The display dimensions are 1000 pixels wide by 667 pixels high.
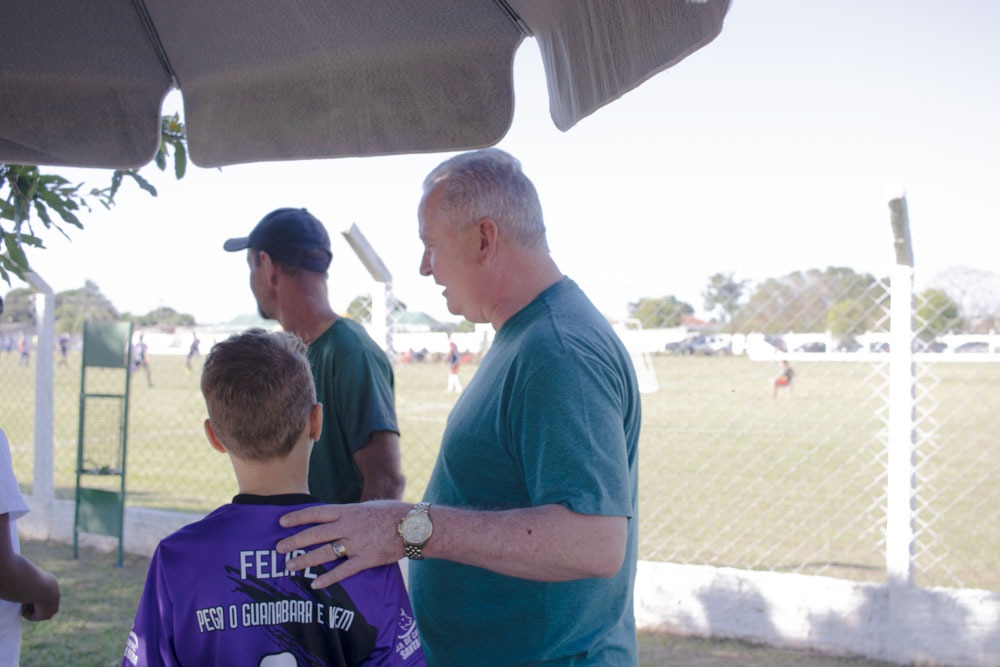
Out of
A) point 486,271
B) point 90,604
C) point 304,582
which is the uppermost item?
point 486,271

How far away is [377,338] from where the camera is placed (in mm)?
6129

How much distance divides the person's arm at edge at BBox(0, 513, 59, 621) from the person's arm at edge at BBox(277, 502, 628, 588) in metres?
1.04

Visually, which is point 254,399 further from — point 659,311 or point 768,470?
point 768,470

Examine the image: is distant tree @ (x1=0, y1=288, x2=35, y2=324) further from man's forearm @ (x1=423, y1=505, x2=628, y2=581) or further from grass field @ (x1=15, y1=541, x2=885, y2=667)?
man's forearm @ (x1=423, y1=505, x2=628, y2=581)

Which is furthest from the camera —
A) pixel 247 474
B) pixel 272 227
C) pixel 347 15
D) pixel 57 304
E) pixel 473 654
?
pixel 57 304

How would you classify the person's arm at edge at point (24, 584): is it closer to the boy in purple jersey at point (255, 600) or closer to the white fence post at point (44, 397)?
the boy in purple jersey at point (255, 600)

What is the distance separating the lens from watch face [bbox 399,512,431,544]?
1.56m

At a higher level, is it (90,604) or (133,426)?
(133,426)

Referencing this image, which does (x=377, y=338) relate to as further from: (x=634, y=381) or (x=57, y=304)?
(x=634, y=381)

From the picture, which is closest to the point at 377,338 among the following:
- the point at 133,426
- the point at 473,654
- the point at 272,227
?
the point at 272,227

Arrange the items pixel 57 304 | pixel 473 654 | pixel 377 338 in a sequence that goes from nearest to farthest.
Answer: pixel 473 654 → pixel 377 338 → pixel 57 304

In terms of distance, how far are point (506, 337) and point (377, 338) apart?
4.32m

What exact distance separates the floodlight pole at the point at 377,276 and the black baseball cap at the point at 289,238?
2.66m

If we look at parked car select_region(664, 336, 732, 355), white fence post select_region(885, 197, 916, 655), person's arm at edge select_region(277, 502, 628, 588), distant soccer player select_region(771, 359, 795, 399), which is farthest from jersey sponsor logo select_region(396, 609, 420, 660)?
distant soccer player select_region(771, 359, 795, 399)
